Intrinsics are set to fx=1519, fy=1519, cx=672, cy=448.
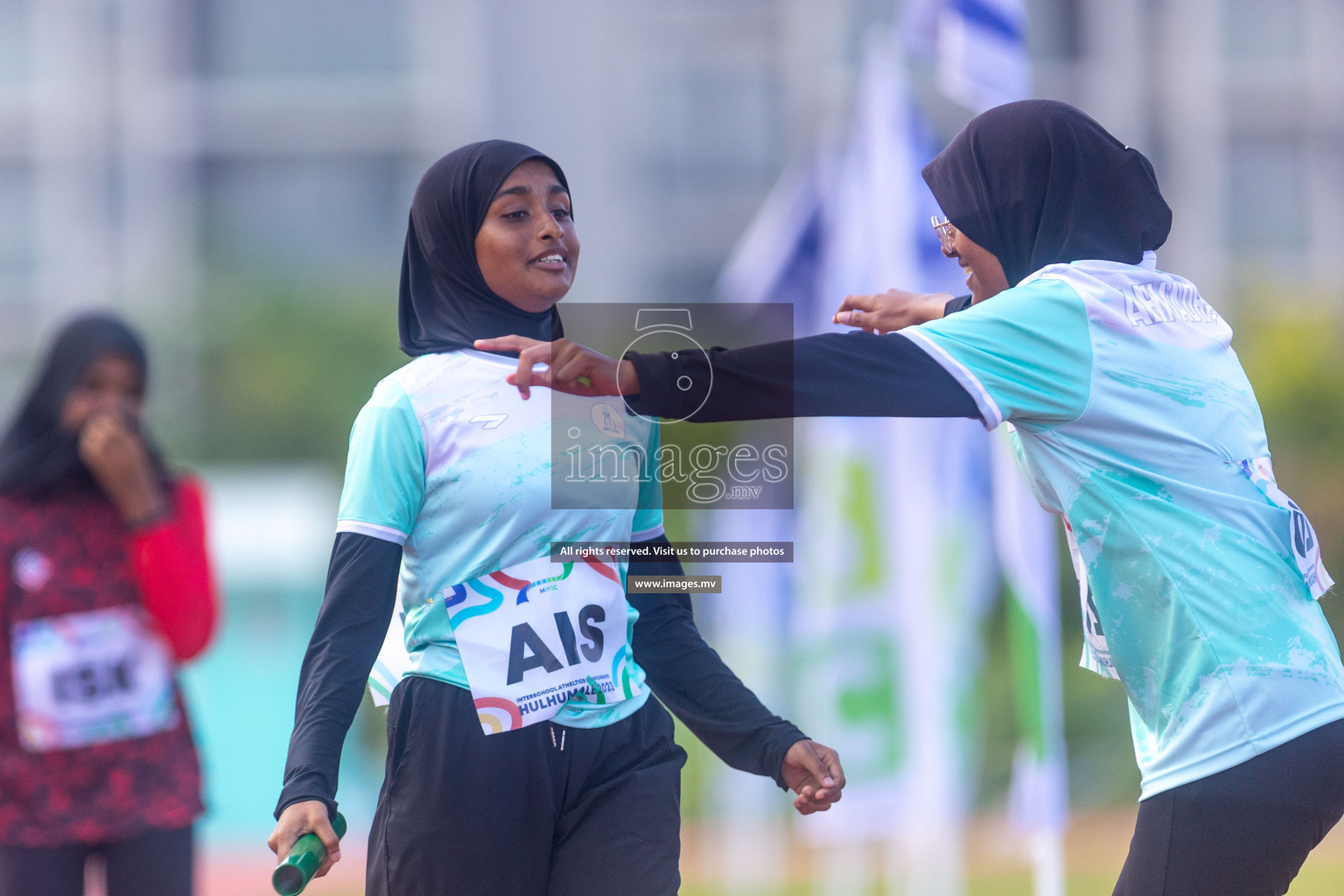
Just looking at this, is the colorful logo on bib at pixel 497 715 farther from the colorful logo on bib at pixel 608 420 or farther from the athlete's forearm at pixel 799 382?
the athlete's forearm at pixel 799 382

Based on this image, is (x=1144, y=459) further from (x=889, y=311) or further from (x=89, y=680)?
(x=89, y=680)

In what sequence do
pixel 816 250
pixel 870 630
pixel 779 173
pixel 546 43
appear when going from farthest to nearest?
pixel 546 43 → pixel 779 173 → pixel 816 250 → pixel 870 630

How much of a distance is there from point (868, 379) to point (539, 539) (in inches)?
29.0

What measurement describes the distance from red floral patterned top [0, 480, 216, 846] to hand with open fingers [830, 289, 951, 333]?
6.03 feet

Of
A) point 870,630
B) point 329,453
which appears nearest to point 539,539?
point 870,630

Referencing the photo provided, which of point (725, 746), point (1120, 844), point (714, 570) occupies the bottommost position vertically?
point (1120, 844)

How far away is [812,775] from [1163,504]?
2.82ft

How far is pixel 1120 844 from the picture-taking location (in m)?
10.0

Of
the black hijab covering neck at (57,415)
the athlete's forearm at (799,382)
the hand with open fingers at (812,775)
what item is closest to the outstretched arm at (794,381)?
the athlete's forearm at (799,382)

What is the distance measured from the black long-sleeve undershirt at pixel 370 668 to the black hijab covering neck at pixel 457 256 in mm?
465

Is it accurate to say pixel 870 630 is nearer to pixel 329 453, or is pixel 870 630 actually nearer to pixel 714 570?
pixel 714 570

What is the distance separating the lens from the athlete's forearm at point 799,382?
7.64 feet

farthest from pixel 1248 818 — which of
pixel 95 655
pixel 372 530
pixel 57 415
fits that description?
pixel 57 415

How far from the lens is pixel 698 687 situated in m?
3.02
